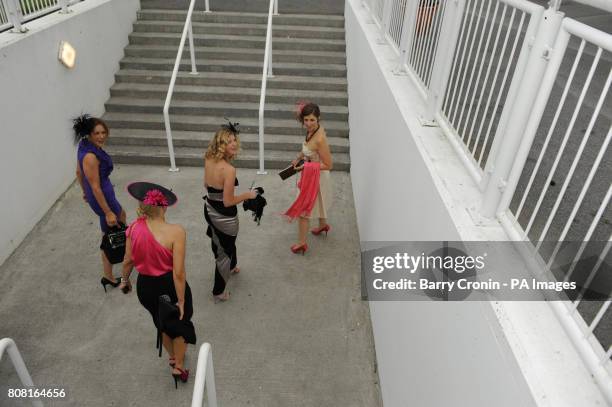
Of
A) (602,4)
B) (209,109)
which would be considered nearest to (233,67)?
(209,109)

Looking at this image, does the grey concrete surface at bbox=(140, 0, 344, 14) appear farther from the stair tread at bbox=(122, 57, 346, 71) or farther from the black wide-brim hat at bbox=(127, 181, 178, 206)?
the black wide-brim hat at bbox=(127, 181, 178, 206)

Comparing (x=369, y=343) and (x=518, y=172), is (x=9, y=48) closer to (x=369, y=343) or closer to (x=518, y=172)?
(x=369, y=343)

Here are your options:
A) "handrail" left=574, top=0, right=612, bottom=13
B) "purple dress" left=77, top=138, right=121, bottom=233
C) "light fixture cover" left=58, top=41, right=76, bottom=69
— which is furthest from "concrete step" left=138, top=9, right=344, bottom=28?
"handrail" left=574, top=0, right=612, bottom=13

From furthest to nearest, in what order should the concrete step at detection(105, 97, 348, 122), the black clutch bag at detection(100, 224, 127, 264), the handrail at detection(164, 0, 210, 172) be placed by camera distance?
1. the concrete step at detection(105, 97, 348, 122)
2. the handrail at detection(164, 0, 210, 172)
3. the black clutch bag at detection(100, 224, 127, 264)

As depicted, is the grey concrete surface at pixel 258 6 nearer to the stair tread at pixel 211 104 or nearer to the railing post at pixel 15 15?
the stair tread at pixel 211 104

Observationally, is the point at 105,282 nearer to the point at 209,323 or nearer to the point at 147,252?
the point at 209,323

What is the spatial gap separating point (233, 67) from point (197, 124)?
4.38 feet

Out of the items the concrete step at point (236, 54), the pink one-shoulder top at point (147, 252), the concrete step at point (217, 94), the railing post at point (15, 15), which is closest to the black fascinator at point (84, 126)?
the pink one-shoulder top at point (147, 252)

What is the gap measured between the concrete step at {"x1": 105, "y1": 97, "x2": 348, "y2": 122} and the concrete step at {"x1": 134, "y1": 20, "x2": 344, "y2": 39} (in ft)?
5.25

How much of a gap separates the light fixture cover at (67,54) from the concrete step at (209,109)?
3.89ft

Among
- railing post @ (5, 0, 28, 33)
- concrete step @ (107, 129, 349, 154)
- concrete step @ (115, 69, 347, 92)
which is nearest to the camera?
railing post @ (5, 0, 28, 33)

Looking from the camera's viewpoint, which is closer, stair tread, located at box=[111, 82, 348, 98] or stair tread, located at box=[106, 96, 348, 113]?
stair tread, located at box=[106, 96, 348, 113]

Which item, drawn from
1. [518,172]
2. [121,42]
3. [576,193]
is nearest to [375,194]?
[576,193]

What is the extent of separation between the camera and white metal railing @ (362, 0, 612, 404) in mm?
1450
